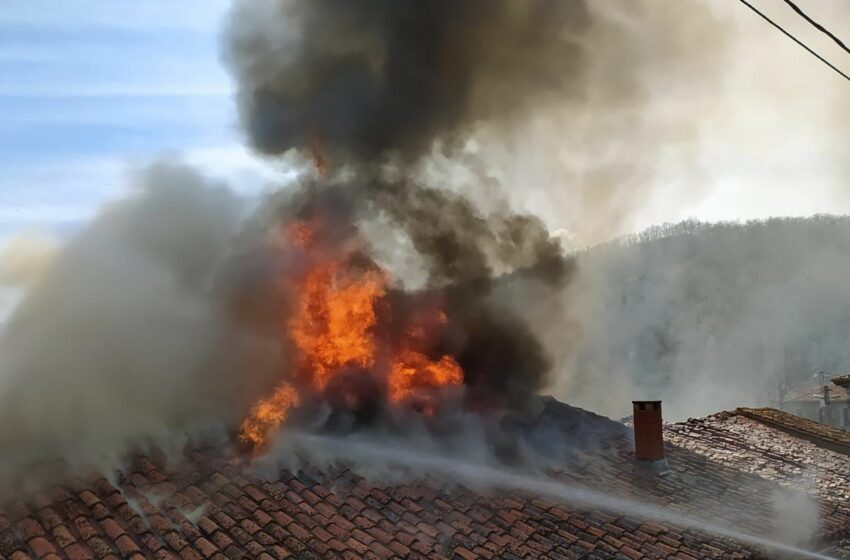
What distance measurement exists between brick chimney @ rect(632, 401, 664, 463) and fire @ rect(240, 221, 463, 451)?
3657mm

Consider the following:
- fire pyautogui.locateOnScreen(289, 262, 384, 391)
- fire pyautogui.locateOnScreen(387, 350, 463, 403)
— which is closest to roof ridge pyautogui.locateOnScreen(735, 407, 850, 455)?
fire pyautogui.locateOnScreen(387, 350, 463, 403)

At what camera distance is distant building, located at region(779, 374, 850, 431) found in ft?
103

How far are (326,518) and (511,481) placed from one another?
138 inches

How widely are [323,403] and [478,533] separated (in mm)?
3072

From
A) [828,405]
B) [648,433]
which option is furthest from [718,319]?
[648,433]

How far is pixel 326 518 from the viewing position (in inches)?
327

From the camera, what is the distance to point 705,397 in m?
67.4

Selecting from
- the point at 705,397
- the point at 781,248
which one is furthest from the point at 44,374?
the point at 781,248

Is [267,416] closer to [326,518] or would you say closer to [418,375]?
[326,518]

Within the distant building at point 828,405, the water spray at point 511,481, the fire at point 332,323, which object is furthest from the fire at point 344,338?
the distant building at point 828,405

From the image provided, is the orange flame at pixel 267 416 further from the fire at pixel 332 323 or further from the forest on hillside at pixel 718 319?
the forest on hillside at pixel 718 319

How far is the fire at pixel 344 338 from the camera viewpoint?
35.8 ft

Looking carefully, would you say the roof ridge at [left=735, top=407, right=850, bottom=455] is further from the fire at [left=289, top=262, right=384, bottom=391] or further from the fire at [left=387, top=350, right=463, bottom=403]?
the fire at [left=289, top=262, right=384, bottom=391]

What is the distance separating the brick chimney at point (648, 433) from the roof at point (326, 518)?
73 centimetres
